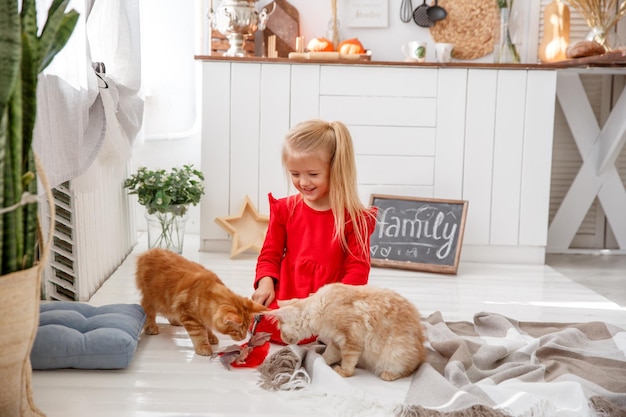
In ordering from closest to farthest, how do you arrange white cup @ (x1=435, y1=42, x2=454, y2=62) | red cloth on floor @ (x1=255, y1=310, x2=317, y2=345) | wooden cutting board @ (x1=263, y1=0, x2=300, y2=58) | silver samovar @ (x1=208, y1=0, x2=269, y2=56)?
red cloth on floor @ (x1=255, y1=310, x2=317, y2=345) → silver samovar @ (x1=208, y1=0, x2=269, y2=56) → white cup @ (x1=435, y1=42, x2=454, y2=62) → wooden cutting board @ (x1=263, y1=0, x2=300, y2=58)

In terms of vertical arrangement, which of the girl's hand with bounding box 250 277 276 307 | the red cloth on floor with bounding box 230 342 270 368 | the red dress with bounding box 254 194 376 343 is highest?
the red dress with bounding box 254 194 376 343

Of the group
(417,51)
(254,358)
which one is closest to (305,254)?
(254,358)

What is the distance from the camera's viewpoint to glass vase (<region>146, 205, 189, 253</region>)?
13.1 ft

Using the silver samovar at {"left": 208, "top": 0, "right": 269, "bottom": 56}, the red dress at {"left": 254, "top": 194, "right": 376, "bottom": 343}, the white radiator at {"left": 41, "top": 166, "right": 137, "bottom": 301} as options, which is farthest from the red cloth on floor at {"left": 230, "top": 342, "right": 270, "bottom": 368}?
the silver samovar at {"left": 208, "top": 0, "right": 269, "bottom": 56}

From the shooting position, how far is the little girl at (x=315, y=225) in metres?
2.50

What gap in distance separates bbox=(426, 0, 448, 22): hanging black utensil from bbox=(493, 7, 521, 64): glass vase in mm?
323

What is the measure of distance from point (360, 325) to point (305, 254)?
0.54 meters

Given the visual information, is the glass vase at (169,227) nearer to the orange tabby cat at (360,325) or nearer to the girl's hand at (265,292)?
the girl's hand at (265,292)

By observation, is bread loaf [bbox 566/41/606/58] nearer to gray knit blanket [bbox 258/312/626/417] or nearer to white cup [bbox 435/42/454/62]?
white cup [bbox 435/42/454/62]

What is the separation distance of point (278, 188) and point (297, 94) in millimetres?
490

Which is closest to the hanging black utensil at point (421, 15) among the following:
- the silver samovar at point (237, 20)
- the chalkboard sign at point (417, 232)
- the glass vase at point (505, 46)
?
the glass vase at point (505, 46)

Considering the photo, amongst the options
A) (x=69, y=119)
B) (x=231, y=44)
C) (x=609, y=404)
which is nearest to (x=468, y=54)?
(x=231, y=44)

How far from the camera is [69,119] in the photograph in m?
2.68

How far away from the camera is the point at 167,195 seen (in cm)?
390
